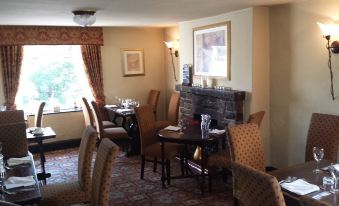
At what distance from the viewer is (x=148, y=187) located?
4137mm

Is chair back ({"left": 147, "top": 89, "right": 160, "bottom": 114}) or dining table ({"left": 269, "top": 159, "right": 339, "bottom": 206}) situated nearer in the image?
dining table ({"left": 269, "top": 159, "right": 339, "bottom": 206})

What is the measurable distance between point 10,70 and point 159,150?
3205 millimetres

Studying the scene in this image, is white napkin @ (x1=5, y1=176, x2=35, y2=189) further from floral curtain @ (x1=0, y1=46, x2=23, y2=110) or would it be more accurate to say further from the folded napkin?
floral curtain @ (x1=0, y1=46, x2=23, y2=110)

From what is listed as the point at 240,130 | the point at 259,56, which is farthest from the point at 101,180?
the point at 259,56

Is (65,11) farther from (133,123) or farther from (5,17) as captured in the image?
(133,123)

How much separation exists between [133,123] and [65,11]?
2.49 metres

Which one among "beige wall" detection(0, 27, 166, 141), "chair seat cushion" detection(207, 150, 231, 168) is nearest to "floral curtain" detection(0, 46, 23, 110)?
"beige wall" detection(0, 27, 166, 141)

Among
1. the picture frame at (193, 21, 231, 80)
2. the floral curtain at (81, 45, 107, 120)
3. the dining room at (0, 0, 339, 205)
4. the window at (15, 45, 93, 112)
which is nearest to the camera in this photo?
the dining room at (0, 0, 339, 205)

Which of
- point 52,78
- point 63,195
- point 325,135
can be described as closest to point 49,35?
point 52,78

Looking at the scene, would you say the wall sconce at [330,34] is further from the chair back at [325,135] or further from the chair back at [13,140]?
the chair back at [13,140]

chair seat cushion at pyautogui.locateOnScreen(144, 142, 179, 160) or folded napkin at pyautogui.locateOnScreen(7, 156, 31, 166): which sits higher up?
folded napkin at pyautogui.locateOnScreen(7, 156, 31, 166)

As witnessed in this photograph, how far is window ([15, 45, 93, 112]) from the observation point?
5992 mm

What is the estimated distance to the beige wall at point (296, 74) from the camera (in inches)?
141

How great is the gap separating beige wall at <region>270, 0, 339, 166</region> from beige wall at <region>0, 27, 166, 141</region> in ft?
10.5
